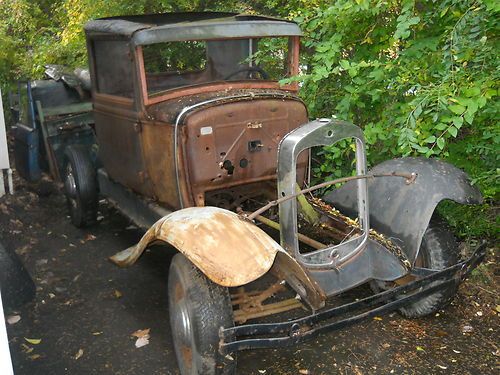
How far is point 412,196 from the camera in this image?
11.2 feet

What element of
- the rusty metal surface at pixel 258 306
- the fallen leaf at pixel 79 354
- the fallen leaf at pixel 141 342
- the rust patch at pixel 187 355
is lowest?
the fallen leaf at pixel 141 342

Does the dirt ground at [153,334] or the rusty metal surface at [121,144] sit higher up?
the rusty metal surface at [121,144]

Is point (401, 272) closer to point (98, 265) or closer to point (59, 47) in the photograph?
point (98, 265)

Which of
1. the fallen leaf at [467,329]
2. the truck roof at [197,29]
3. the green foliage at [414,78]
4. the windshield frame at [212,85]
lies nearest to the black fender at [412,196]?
the green foliage at [414,78]

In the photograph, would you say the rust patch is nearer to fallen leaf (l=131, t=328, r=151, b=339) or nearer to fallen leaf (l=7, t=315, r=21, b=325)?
fallen leaf (l=131, t=328, r=151, b=339)

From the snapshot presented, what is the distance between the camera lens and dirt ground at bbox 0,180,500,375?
10.8 feet

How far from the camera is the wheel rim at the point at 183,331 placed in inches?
113

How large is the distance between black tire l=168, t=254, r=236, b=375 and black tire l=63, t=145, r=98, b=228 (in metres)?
2.76

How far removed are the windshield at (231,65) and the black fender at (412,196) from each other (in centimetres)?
144

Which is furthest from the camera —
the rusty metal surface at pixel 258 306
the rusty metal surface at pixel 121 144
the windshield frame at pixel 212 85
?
the rusty metal surface at pixel 121 144

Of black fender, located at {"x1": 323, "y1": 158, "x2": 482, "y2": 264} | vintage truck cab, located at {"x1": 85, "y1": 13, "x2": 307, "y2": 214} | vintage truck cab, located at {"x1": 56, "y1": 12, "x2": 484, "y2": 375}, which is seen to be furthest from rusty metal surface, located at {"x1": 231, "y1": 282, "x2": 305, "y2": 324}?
vintage truck cab, located at {"x1": 85, "y1": 13, "x2": 307, "y2": 214}

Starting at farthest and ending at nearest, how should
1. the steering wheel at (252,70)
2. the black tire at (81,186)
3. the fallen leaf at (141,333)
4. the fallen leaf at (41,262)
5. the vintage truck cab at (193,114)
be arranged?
1. the black tire at (81,186)
2. the fallen leaf at (41,262)
3. the steering wheel at (252,70)
4. the vintage truck cab at (193,114)
5. the fallen leaf at (141,333)

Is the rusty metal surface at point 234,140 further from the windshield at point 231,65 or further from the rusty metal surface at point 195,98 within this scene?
the windshield at point 231,65

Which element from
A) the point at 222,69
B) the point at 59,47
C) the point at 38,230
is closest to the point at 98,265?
the point at 38,230
